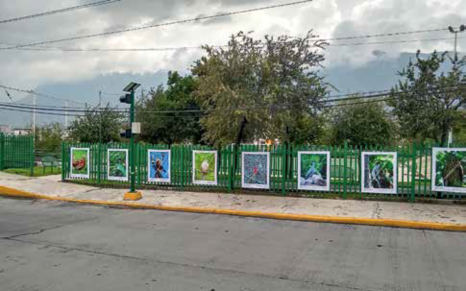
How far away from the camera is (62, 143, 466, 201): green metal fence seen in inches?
493

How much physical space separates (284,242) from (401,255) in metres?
2.25

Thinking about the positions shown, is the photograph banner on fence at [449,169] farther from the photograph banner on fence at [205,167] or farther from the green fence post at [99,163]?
the green fence post at [99,163]

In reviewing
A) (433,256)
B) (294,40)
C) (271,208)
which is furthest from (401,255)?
(294,40)

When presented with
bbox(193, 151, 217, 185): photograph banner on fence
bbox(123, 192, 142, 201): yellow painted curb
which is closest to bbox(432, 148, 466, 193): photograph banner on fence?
bbox(193, 151, 217, 185): photograph banner on fence

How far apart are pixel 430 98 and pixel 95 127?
86.4 feet

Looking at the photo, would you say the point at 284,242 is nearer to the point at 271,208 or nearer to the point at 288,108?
the point at 271,208

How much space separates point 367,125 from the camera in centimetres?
3119

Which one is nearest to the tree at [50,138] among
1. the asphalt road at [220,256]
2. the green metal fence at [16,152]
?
the green metal fence at [16,152]

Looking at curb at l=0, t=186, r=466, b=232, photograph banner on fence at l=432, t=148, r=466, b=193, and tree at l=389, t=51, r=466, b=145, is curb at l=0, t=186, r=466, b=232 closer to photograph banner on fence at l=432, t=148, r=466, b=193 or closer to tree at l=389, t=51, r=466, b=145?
photograph banner on fence at l=432, t=148, r=466, b=193

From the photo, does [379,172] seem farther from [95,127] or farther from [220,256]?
[95,127]

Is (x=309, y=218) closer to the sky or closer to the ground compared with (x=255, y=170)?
closer to the ground

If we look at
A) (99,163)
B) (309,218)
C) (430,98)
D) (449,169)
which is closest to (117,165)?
(99,163)

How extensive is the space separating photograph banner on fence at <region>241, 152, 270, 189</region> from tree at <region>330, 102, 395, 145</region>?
1870 cm

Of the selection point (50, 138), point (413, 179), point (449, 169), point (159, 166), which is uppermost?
point (50, 138)
